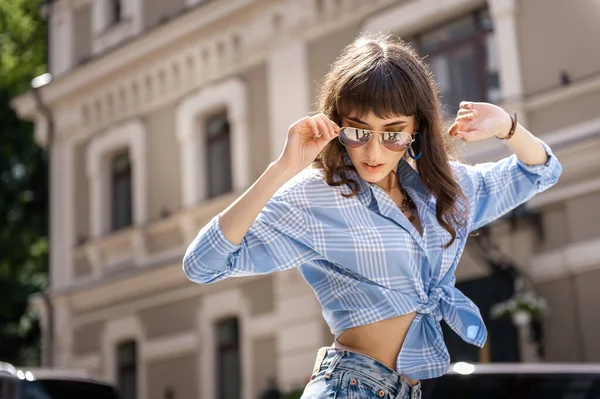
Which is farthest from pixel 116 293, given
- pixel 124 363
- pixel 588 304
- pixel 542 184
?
pixel 542 184

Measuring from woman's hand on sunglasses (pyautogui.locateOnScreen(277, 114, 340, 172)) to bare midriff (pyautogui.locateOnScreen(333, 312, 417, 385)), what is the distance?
44 cm

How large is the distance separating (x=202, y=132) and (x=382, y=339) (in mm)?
16077

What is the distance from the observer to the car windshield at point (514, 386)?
6926 mm

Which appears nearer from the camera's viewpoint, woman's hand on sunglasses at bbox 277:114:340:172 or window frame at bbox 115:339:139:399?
woman's hand on sunglasses at bbox 277:114:340:172

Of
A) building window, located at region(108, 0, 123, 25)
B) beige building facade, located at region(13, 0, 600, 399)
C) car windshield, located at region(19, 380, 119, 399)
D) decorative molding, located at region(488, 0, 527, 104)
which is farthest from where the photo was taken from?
building window, located at region(108, 0, 123, 25)

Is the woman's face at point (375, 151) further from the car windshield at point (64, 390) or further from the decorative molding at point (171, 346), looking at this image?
the decorative molding at point (171, 346)

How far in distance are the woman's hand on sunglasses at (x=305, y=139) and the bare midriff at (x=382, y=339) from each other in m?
0.44

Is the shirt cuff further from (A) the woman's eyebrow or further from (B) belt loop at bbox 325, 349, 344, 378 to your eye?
(B) belt loop at bbox 325, 349, 344, 378

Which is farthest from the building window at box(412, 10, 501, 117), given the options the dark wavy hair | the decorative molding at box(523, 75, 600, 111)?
the dark wavy hair

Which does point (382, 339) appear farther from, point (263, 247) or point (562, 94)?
point (562, 94)

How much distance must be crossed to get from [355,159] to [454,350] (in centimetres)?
1088

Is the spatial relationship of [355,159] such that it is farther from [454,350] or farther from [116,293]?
[116,293]

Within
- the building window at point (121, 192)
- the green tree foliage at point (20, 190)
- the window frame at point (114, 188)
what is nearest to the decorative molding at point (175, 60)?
the window frame at point (114, 188)

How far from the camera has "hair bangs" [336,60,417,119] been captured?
291 cm
